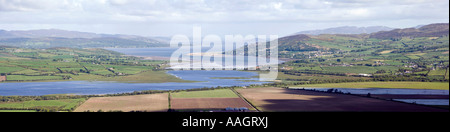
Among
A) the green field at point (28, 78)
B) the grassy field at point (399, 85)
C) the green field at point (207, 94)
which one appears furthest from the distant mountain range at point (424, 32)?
the green field at point (28, 78)

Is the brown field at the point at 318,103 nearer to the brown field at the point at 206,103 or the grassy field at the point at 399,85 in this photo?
the brown field at the point at 206,103

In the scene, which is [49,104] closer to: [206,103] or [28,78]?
[206,103]

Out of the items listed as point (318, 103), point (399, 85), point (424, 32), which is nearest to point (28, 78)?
point (318, 103)

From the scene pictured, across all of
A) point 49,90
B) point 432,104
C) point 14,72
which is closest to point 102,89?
point 49,90

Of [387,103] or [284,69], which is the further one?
[284,69]

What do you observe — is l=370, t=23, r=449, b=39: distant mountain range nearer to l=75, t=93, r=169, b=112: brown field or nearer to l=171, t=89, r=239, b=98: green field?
l=171, t=89, r=239, b=98: green field

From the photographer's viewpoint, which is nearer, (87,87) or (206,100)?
(206,100)
